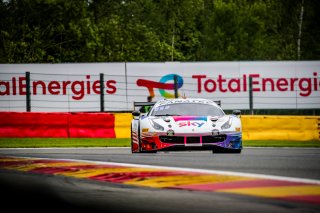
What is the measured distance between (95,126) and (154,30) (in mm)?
37844

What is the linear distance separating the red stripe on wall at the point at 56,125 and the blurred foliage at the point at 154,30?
61.6 feet

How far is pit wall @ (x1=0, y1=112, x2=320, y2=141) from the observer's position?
21.0 m

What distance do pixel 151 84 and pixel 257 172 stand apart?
20.2 meters

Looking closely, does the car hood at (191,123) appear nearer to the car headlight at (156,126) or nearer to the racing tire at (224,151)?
the car headlight at (156,126)

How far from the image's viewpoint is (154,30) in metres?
58.6

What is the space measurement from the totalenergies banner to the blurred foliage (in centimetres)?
1101

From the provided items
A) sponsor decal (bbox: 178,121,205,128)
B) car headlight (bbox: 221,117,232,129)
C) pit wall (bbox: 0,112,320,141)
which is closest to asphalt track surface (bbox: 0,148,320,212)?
sponsor decal (bbox: 178,121,205,128)

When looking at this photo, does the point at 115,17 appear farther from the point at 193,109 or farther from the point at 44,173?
the point at 44,173

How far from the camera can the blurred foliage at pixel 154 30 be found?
42469 millimetres

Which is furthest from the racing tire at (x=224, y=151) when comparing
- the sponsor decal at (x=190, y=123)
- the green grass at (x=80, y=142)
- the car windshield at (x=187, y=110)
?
the green grass at (x=80, y=142)

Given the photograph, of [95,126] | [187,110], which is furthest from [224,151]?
[95,126]

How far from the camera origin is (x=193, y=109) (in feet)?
49.0

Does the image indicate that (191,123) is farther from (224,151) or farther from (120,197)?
(120,197)

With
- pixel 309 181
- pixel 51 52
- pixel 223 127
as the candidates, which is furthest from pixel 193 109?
pixel 51 52
